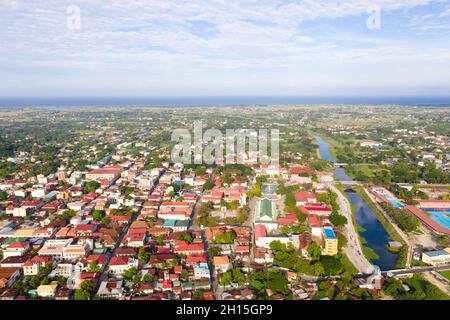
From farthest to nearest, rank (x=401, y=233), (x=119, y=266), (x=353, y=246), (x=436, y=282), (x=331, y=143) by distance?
(x=331, y=143)
(x=401, y=233)
(x=353, y=246)
(x=119, y=266)
(x=436, y=282)

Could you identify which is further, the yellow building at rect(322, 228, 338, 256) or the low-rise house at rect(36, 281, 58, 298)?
the yellow building at rect(322, 228, 338, 256)

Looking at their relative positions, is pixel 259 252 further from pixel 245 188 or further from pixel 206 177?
pixel 206 177

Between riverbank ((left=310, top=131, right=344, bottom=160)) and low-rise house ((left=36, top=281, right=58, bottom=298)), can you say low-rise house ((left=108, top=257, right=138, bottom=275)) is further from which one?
riverbank ((left=310, top=131, right=344, bottom=160))

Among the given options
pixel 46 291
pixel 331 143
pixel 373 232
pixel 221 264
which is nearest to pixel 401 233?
pixel 373 232

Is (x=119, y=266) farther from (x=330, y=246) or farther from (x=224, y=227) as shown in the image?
(x=330, y=246)

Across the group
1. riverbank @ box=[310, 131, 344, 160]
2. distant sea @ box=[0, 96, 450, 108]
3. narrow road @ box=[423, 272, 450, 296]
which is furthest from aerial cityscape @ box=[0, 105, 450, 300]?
distant sea @ box=[0, 96, 450, 108]

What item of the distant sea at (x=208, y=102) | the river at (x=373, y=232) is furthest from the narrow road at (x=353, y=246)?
the distant sea at (x=208, y=102)
